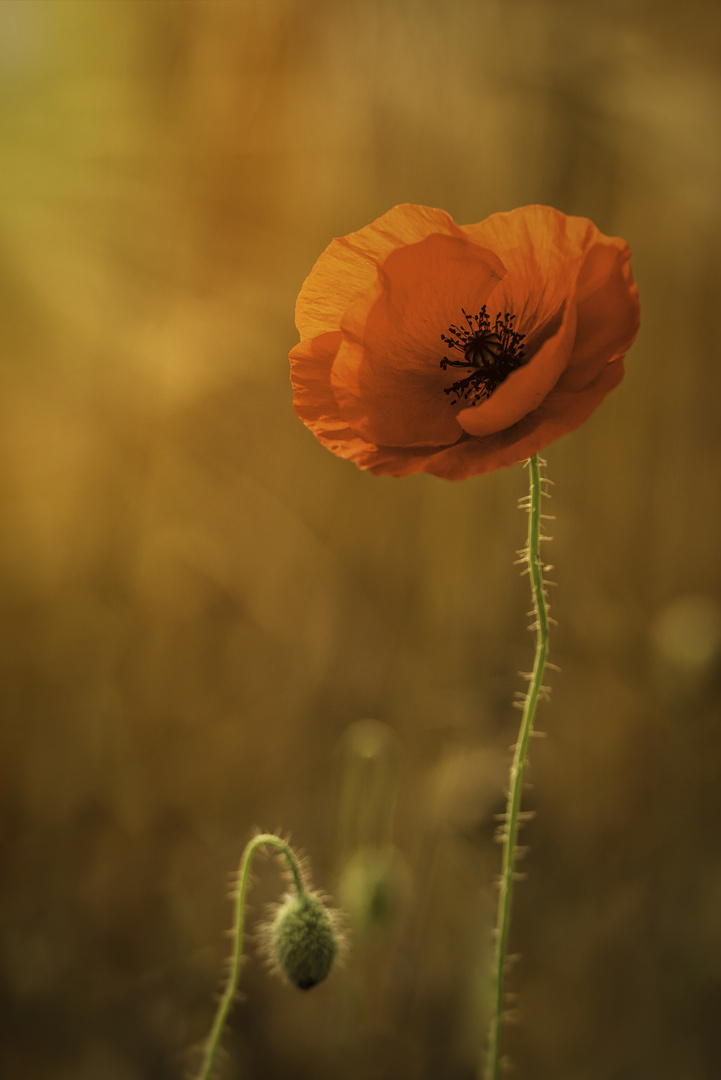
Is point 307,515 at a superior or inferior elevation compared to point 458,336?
superior

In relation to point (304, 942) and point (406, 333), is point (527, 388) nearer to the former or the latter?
point (406, 333)

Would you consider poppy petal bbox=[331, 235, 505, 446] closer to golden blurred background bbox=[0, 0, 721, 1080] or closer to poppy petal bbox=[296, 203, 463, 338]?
poppy petal bbox=[296, 203, 463, 338]

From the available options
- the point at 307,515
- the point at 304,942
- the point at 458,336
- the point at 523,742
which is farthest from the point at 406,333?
the point at 307,515

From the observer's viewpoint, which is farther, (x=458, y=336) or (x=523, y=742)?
(x=458, y=336)

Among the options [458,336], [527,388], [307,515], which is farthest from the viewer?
[307,515]

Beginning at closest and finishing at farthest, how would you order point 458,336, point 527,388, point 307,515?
point 527,388 → point 458,336 → point 307,515

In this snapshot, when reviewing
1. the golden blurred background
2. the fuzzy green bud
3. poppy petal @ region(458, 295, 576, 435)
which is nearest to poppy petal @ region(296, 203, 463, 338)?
poppy petal @ region(458, 295, 576, 435)

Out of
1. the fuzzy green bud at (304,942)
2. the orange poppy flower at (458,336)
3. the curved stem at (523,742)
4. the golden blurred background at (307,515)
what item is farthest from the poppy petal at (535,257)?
the golden blurred background at (307,515)
